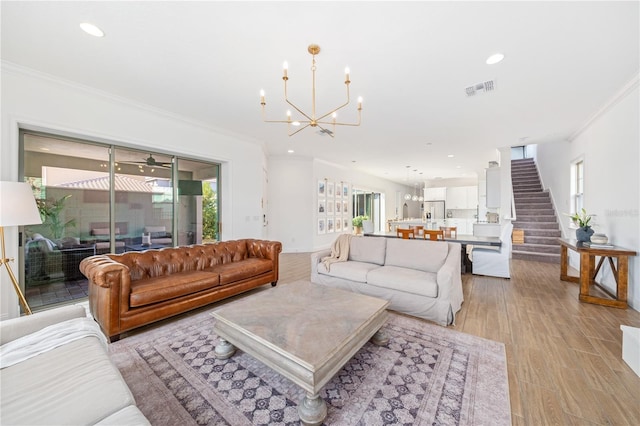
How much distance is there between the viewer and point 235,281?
137 inches

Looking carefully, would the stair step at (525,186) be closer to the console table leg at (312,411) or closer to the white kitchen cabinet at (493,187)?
the white kitchen cabinet at (493,187)

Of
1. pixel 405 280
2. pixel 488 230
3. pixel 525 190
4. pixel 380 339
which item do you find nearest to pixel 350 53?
pixel 405 280

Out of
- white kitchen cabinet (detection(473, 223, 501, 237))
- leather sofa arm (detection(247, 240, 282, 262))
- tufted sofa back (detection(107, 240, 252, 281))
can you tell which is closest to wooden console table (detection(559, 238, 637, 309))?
white kitchen cabinet (detection(473, 223, 501, 237))

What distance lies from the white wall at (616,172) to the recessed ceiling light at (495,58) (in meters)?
1.92

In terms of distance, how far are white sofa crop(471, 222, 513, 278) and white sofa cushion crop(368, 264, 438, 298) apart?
2.15 m

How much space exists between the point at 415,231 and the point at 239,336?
4473mm

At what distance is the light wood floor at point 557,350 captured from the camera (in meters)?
1.58

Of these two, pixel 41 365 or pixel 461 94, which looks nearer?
pixel 41 365

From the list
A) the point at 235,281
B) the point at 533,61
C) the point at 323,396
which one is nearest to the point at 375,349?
the point at 323,396

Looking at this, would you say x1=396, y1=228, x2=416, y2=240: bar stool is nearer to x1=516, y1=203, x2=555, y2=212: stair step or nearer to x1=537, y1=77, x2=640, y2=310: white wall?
x1=537, y1=77, x2=640, y2=310: white wall

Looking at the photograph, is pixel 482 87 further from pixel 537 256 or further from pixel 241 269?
pixel 537 256

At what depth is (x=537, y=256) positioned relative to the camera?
6.07 meters

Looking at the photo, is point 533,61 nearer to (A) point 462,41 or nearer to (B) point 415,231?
(A) point 462,41

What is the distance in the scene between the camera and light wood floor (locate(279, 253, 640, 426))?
5.20ft
